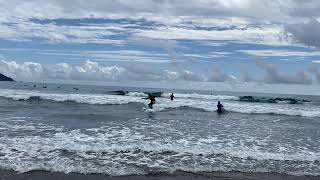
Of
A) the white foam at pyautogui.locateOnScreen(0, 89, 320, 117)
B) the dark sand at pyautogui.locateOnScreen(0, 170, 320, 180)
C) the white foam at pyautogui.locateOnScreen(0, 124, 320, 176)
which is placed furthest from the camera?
the white foam at pyautogui.locateOnScreen(0, 89, 320, 117)

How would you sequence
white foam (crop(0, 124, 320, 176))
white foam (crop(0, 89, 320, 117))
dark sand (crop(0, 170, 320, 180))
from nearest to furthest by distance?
dark sand (crop(0, 170, 320, 180)) → white foam (crop(0, 124, 320, 176)) → white foam (crop(0, 89, 320, 117))

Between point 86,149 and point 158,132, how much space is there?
246 inches

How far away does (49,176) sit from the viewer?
1142cm

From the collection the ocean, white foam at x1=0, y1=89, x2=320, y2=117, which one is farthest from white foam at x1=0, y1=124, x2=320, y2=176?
white foam at x1=0, y1=89, x2=320, y2=117

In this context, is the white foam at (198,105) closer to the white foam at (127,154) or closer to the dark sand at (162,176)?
the white foam at (127,154)

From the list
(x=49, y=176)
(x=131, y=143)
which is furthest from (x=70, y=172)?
(x=131, y=143)

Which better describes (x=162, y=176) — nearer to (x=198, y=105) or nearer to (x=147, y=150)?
(x=147, y=150)

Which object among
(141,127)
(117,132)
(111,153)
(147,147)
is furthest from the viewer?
(141,127)

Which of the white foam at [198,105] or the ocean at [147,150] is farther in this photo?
the white foam at [198,105]

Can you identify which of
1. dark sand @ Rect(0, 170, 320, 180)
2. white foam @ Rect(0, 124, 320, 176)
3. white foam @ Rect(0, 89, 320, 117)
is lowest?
white foam @ Rect(0, 89, 320, 117)

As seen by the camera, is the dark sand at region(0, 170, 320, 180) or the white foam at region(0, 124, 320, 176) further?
the white foam at region(0, 124, 320, 176)

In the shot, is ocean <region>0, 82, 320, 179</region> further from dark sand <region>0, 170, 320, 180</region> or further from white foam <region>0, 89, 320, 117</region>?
white foam <region>0, 89, 320, 117</region>

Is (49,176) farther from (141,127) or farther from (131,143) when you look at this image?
(141,127)

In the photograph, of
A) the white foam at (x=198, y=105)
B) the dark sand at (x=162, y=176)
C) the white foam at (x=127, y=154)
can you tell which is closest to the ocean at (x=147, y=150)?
the white foam at (x=127, y=154)
